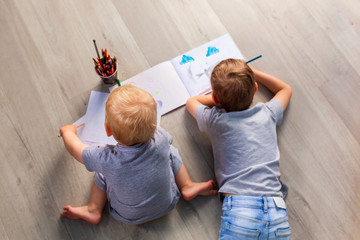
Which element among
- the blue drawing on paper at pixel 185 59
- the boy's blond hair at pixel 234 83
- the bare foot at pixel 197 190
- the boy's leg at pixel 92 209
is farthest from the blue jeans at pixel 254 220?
the blue drawing on paper at pixel 185 59

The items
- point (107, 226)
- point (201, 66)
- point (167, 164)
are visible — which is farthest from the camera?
point (201, 66)

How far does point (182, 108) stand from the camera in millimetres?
1033

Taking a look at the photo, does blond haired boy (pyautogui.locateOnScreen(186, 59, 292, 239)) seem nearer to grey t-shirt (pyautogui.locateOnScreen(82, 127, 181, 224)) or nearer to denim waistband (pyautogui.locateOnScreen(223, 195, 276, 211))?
denim waistband (pyautogui.locateOnScreen(223, 195, 276, 211))

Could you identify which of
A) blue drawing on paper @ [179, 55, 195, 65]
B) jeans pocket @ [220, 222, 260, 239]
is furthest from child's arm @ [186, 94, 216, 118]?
jeans pocket @ [220, 222, 260, 239]

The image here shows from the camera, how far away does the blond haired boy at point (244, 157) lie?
80cm

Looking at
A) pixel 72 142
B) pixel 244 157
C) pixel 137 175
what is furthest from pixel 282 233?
pixel 72 142

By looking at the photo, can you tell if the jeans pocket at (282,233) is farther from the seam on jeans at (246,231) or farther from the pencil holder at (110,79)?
the pencil holder at (110,79)

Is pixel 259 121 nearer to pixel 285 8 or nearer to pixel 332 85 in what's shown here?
pixel 332 85

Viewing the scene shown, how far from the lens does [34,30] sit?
107cm

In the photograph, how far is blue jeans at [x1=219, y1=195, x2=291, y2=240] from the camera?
81cm

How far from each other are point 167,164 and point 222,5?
70cm

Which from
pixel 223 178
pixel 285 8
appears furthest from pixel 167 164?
pixel 285 8

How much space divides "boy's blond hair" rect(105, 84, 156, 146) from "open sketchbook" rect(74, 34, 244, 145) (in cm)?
30

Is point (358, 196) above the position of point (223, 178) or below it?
below
